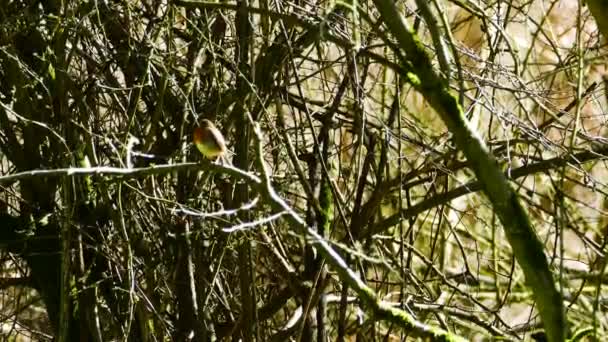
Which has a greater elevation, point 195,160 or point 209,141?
point 195,160

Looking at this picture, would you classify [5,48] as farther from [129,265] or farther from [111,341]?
[111,341]

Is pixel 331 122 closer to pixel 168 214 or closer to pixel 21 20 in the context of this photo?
pixel 168 214

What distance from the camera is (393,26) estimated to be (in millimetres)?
2359

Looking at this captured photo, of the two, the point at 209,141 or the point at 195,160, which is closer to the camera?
the point at 209,141

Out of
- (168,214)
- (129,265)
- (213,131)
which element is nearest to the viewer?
(213,131)

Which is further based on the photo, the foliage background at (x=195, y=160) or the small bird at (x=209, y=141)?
the foliage background at (x=195, y=160)

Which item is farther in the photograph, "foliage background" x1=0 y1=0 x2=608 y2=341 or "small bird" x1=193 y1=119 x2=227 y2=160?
"foliage background" x1=0 y1=0 x2=608 y2=341

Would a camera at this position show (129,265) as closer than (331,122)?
Yes

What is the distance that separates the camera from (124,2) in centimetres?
381

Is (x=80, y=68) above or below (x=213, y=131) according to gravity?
above

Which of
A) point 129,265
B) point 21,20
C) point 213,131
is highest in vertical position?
point 21,20

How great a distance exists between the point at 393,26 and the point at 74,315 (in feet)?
6.94

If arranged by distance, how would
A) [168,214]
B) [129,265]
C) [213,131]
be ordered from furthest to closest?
[168,214] < [129,265] < [213,131]

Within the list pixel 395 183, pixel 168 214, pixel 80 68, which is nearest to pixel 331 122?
pixel 395 183
